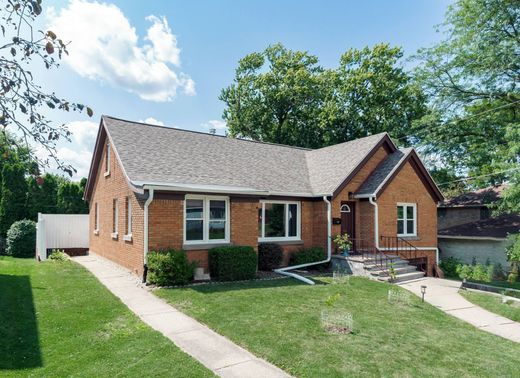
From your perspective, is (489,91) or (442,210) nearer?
(489,91)

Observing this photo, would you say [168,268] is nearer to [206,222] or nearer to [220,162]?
[206,222]

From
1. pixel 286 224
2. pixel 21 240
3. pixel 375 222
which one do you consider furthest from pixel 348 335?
pixel 21 240

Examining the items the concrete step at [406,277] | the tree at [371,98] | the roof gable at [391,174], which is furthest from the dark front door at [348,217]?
the tree at [371,98]

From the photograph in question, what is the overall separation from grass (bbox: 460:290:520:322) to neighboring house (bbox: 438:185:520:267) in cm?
847

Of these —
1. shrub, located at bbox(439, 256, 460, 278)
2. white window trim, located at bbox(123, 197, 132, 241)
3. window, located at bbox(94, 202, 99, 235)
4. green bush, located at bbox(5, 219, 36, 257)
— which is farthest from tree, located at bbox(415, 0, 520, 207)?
green bush, located at bbox(5, 219, 36, 257)

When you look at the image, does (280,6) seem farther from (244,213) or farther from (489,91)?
(489,91)

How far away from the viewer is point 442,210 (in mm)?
26156

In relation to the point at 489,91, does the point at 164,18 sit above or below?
below

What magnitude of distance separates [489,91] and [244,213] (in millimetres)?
19807

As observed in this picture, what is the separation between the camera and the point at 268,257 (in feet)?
48.6

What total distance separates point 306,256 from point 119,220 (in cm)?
813

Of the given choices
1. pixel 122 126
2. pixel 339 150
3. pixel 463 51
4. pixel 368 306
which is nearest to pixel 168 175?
pixel 122 126

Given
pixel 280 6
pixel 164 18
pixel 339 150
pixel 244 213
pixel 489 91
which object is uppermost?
pixel 280 6

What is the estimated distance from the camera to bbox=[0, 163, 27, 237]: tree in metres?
22.7
